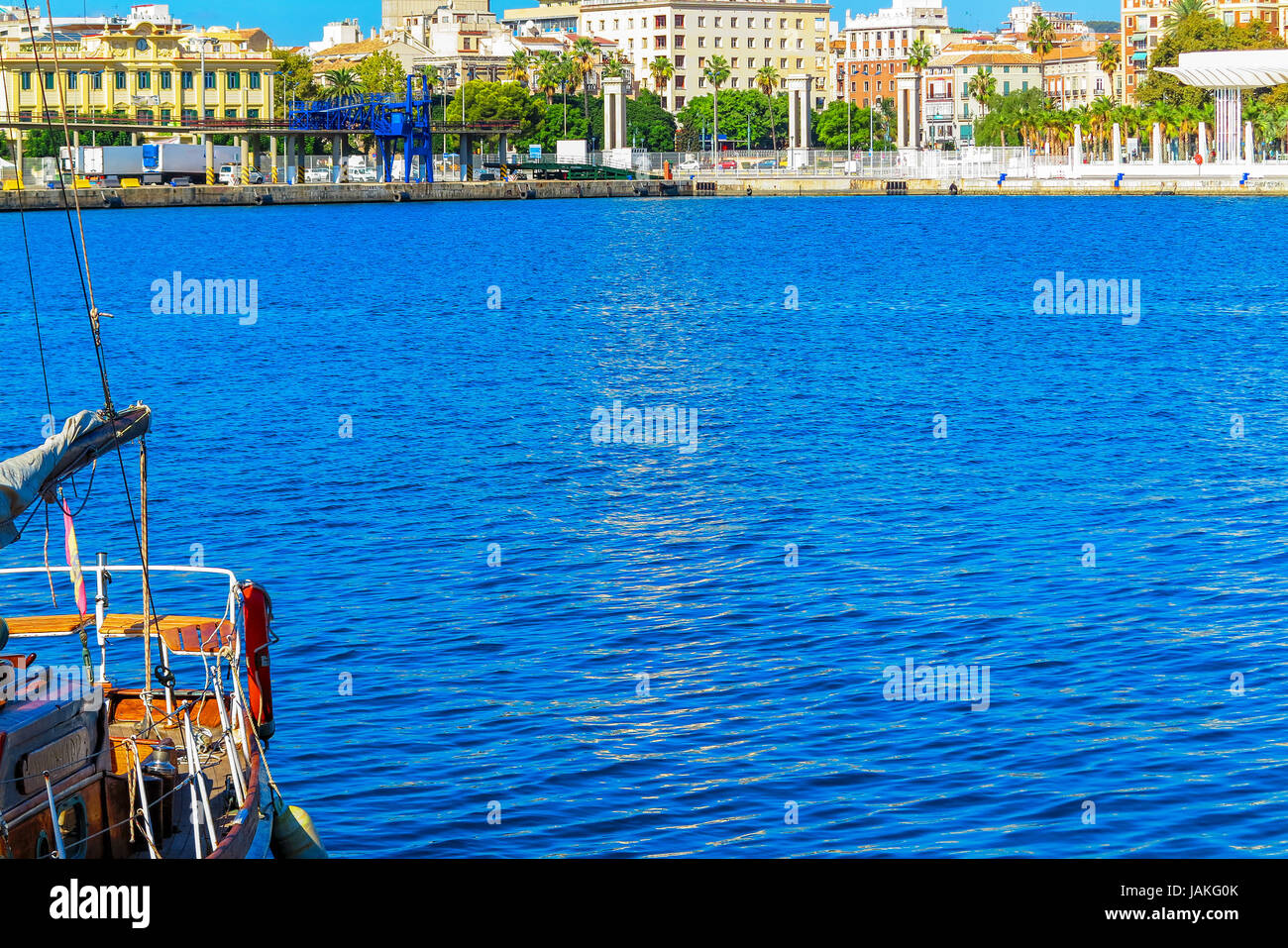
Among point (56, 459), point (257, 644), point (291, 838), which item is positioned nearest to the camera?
point (56, 459)

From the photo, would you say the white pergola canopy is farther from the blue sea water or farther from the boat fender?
the boat fender

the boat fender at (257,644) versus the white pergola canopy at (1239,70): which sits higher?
the white pergola canopy at (1239,70)

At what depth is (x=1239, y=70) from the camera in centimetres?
17675

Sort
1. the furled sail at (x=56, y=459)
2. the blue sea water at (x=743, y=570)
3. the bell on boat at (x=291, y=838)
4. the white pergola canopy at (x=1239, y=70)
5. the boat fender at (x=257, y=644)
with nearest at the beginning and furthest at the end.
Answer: the furled sail at (x=56, y=459), the bell on boat at (x=291, y=838), the boat fender at (x=257, y=644), the blue sea water at (x=743, y=570), the white pergola canopy at (x=1239, y=70)

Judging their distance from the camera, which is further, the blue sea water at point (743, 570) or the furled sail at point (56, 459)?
the blue sea water at point (743, 570)

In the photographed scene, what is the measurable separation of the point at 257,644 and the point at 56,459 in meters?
5.03

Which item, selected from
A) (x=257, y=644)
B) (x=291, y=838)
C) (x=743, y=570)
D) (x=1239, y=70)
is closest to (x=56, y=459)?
(x=291, y=838)

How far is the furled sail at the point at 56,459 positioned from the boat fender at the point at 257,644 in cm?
340

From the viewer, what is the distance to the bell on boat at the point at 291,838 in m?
17.6

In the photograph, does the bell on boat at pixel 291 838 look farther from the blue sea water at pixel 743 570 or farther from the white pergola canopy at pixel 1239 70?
the white pergola canopy at pixel 1239 70

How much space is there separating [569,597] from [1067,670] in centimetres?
895

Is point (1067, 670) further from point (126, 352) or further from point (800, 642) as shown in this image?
point (126, 352)

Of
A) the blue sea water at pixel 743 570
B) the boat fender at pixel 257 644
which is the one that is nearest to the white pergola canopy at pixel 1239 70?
the blue sea water at pixel 743 570

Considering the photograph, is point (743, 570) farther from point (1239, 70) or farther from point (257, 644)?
point (1239, 70)
